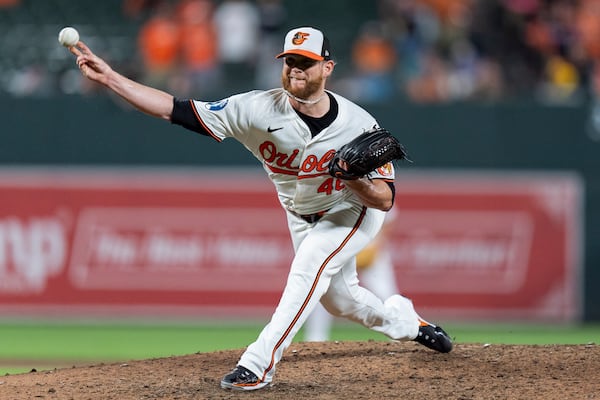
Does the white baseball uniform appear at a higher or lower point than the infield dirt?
higher

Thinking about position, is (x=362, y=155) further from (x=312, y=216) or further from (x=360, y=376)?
(x=360, y=376)

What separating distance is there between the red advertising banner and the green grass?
0.28 metres

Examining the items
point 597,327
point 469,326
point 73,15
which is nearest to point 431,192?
point 469,326

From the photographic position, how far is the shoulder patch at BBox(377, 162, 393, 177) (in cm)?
638

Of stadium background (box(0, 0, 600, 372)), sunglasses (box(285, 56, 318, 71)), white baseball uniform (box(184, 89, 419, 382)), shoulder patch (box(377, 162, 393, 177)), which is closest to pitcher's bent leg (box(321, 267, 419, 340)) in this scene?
white baseball uniform (box(184, 89, 419, 382))

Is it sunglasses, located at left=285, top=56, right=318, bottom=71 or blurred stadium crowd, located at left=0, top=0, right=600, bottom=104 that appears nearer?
sunglasses, located at left=285, top=56, right=318, bottom=71

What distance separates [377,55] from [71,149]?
13.3ft

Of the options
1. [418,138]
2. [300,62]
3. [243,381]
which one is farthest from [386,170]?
[418,138]

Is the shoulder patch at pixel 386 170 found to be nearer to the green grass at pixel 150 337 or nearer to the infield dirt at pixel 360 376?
the infield dirt at pixel 360 376

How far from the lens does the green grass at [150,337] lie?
33.7 feet

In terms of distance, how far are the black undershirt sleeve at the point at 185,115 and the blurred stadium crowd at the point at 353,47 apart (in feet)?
22.7

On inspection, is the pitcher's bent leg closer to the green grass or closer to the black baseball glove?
the black baseball glove

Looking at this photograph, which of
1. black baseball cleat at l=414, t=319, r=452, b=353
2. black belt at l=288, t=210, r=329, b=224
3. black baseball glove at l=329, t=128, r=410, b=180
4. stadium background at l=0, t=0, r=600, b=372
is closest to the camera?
black baseball glove at l=329, t=128, r=410, b=180

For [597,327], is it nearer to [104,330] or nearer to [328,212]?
[104,330]
